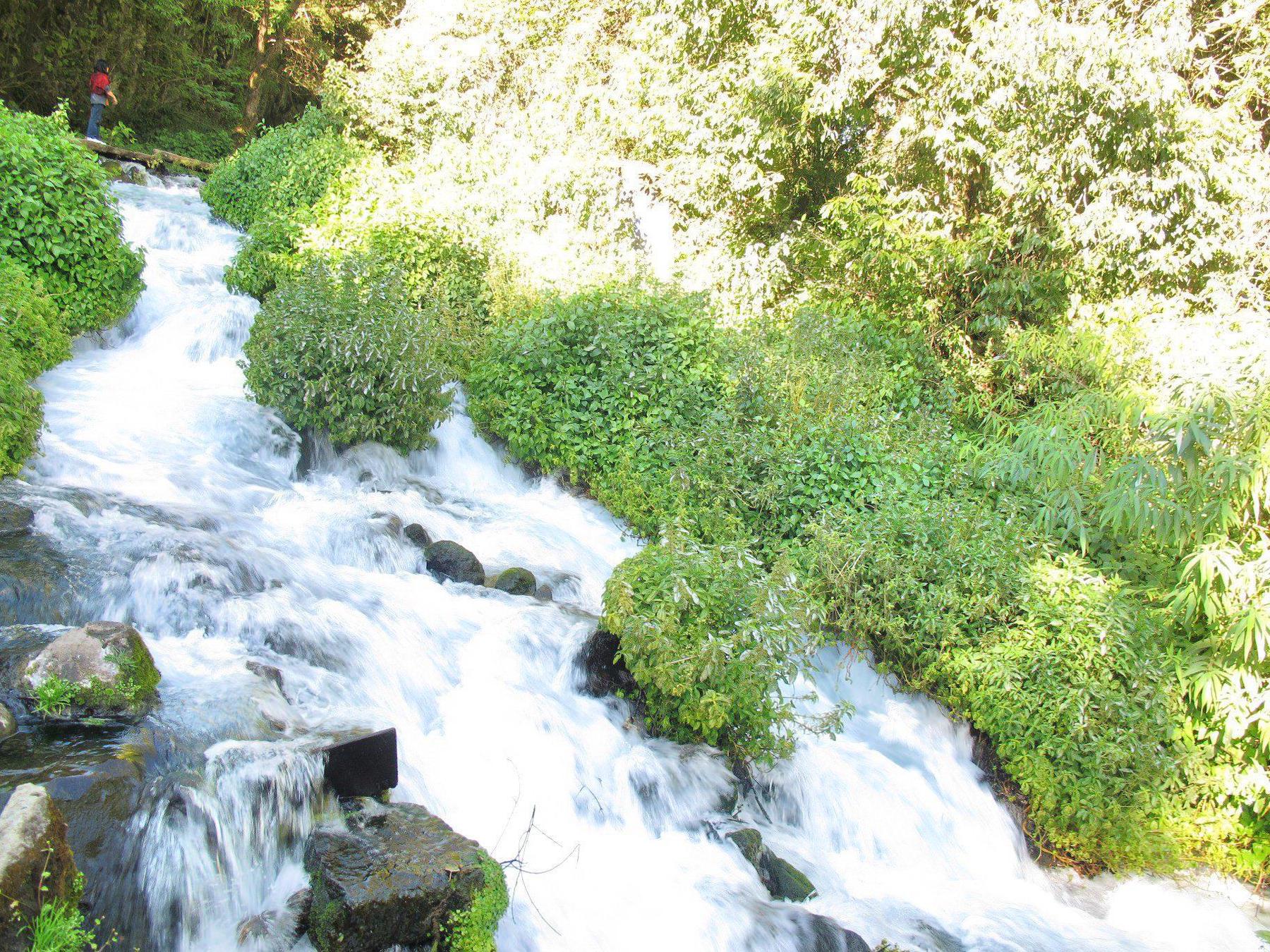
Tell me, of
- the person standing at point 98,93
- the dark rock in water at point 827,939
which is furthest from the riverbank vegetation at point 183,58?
the dark rock in water at point 827,939

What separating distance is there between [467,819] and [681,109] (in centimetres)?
1071

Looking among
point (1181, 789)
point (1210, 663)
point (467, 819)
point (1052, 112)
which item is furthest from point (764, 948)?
point (1052, 112)

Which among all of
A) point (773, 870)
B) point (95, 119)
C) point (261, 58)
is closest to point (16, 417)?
point (773, 870)

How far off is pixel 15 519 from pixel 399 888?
11.5 feet

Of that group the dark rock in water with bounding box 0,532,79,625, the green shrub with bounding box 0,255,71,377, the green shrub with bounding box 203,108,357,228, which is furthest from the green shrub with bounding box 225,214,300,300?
the dark rock in water with bounding box 0,532,79,625

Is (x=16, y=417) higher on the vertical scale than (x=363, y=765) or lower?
higher

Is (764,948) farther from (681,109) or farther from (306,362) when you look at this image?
(681,109)

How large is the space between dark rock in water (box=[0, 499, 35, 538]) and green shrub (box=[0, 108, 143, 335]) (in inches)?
157

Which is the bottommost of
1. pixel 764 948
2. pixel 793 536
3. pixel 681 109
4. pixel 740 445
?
pixel 764 948

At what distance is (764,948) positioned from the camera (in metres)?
4.60

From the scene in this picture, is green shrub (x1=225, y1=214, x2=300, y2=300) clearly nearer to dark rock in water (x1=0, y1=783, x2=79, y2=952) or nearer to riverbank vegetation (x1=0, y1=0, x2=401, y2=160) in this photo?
dark rock in water (x1=0, y1=783, x2=79, y2=952)

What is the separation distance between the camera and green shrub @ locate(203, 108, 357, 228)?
42.2 feet

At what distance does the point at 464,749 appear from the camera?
16.7ft

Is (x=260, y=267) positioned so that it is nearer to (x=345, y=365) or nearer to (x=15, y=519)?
(x=345, y=365)
